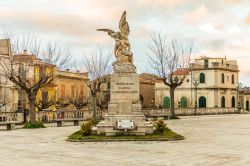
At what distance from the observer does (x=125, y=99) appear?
2147 centimetres

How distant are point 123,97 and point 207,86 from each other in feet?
189

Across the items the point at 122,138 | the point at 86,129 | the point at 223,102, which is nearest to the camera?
the point at 122,138

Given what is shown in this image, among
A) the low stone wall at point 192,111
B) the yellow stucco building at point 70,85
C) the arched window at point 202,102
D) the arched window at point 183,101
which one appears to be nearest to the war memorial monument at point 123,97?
the low stone wall at point 192,111

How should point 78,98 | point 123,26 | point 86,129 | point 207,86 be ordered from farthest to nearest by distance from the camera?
1. point 207,86
2. point 78,98
3. point 123,26
4. point 86,129

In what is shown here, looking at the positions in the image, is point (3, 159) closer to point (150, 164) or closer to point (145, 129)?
point (150, 164)

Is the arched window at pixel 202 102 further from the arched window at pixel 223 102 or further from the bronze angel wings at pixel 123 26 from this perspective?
the bronze angel wings at pixel 123 26

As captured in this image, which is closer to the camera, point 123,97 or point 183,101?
point 123,97

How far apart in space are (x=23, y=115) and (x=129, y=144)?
18.8 meters

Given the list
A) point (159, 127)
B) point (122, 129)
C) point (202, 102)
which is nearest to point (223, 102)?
point (202, 102)

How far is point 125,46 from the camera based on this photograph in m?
22.3

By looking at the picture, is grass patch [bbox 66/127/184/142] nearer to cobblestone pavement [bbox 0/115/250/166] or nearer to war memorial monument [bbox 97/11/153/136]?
war memorial monument [bbox 97/11/153/136]

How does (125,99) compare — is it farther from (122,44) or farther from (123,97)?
(122,44)

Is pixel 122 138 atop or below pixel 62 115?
below

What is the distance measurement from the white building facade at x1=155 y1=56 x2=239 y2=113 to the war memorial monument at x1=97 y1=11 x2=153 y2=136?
176ft
